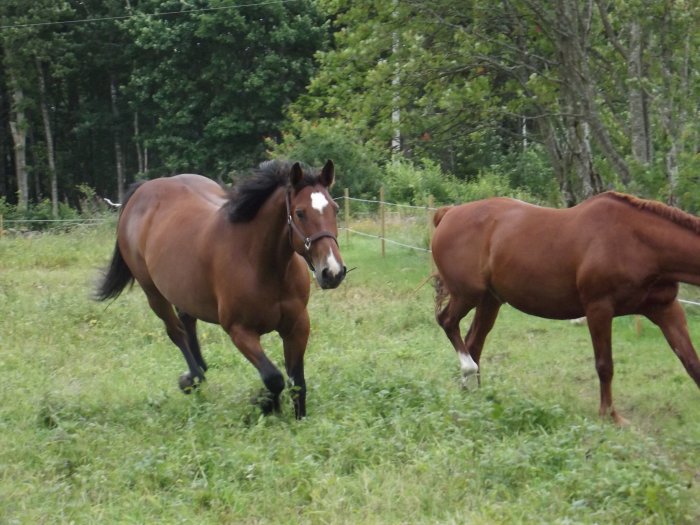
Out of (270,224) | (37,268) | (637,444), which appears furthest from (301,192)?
(37,268)

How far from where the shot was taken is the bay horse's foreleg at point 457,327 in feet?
24.9

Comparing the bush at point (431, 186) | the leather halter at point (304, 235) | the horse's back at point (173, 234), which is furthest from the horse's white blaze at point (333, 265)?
the bush at point (431, 186)

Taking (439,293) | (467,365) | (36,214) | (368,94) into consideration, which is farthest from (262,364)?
(36,214)

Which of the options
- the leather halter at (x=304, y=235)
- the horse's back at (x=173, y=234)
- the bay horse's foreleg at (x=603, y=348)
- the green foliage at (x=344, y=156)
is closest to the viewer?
the leather halter at (x=304, y=235)

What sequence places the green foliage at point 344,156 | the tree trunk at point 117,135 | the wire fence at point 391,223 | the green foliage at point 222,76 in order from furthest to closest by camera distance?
1. the tree trunk at point 117,135
2. the green foliage at point 222,76
3. the green foliage at point 344,156
4. the wire fence at point 391,223

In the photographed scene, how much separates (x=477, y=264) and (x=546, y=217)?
745 mm

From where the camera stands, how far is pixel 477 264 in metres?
7.64

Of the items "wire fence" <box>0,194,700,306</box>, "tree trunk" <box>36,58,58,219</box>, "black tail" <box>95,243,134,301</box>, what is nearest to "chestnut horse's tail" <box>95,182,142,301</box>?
"black tail" <box>95,243,134,301</box>

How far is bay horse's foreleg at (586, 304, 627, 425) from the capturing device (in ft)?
21.7

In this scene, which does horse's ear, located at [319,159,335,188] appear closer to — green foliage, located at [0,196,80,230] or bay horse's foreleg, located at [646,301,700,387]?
bay horse's foreleg, located at [646,301,700,387]

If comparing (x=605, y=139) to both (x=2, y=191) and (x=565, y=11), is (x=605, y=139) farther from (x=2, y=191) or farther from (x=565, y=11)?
(x=2, y=191)

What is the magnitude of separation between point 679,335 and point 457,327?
2.01m

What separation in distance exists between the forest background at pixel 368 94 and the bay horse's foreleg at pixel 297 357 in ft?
4.25

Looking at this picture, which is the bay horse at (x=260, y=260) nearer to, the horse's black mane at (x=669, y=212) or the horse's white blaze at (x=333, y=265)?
the horse's white blaze at (x=333, y=265)
